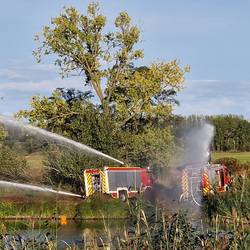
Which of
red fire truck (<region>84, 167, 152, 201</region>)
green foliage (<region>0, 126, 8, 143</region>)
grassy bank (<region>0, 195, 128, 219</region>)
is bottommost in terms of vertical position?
grassy bank (<region>0, 195, 128, 219</region>)

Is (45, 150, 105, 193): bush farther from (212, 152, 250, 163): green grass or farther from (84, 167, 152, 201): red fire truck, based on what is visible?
(212, 152, 250, 163): green grass

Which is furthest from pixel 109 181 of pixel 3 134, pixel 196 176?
pixel 3 134

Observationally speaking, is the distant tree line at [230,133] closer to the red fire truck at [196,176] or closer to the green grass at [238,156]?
the green grass at [238,156]

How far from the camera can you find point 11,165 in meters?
42.1

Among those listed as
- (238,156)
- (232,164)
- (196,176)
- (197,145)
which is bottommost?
(196,176)

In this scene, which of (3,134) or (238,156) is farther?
(238,156)

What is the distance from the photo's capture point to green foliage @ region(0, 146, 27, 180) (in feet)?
137

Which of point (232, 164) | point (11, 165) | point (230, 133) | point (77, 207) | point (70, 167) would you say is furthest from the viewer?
point (230, 133)

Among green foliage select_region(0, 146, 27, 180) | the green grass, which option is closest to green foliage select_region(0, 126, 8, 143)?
green foliage select_region(0, 146, 27, 180)

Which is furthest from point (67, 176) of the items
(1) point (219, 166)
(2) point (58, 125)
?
(1) point (219, 166)

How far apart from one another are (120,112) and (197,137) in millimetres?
8546

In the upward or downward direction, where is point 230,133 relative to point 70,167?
upward

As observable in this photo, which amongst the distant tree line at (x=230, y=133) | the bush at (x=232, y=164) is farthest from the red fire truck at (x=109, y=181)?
the distant tree line at (x=230, y=133)

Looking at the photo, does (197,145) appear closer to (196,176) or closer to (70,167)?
(70,167)
